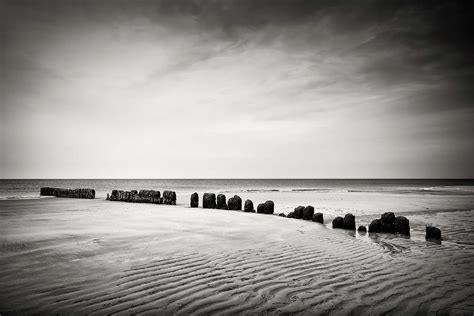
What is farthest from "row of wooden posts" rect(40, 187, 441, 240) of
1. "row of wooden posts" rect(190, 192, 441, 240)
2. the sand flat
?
the sand flat

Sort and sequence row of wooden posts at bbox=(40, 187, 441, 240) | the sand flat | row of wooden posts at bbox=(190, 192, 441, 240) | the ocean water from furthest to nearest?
the ocean water
row of wooden posts at bbox=(40, 187, 441, 240)
row of wooden posts at bbox=(190, 192, 441, 240)
the sand flat

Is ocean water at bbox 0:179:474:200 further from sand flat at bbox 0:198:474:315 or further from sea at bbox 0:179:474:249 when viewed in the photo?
sand flat at bbox 0:198:474:315

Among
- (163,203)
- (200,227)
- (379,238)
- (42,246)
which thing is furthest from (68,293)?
(163,203)

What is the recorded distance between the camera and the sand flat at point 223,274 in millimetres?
3189

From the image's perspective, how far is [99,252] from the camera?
5133mm

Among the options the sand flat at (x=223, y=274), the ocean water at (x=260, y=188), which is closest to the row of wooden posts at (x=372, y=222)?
the sand flat at (x=223, y=274)

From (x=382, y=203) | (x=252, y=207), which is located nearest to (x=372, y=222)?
(x=252, y=207)

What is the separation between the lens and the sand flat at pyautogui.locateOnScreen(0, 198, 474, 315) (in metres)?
3.19

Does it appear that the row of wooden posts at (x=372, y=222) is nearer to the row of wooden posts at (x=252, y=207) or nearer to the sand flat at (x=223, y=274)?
the row of wooden posts at (x=252, y=207)

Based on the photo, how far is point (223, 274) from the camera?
421cm

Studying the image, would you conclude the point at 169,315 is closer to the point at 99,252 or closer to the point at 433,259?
the point at 99,252

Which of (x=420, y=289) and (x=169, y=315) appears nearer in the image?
A: (x=169, y=315)

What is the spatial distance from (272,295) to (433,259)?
4.00m

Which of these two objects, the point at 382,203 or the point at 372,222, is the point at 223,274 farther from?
the point at 382,203
